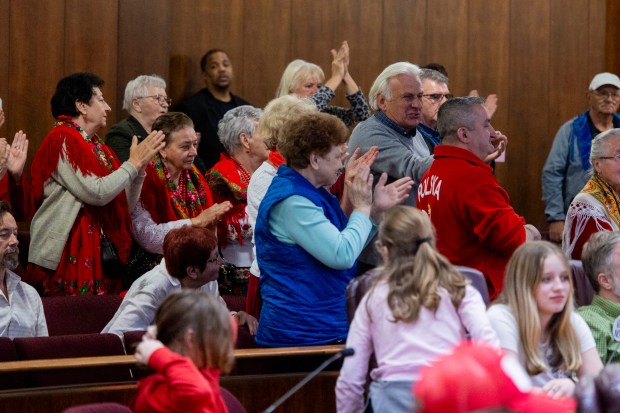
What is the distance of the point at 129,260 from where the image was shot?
196 inches

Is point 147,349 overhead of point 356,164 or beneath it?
beneath

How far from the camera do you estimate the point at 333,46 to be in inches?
281

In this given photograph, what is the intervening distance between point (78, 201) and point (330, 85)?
4.33 feet

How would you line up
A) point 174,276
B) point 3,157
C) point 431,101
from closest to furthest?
point 174,276, point 3,157, point 431,101

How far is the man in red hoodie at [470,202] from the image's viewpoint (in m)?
3.83

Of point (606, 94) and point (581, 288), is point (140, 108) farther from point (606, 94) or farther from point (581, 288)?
point (606, 94)

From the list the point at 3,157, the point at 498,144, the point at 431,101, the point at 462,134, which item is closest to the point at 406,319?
the point at 462,134

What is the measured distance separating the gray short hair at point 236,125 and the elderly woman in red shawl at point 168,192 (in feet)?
0.62

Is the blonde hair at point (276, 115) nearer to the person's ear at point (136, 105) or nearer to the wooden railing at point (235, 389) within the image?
the wooden railing at point (235, 389)

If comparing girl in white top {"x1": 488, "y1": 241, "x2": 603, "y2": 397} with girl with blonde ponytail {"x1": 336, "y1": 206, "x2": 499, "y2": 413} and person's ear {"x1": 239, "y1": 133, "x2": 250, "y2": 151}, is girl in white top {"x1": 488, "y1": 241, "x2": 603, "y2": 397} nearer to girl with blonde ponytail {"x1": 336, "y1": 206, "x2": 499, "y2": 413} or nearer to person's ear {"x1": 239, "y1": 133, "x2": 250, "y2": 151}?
girl with blonde ponytail {"x1": 336, "y1": 206, "x2": 499, "y2": 413}

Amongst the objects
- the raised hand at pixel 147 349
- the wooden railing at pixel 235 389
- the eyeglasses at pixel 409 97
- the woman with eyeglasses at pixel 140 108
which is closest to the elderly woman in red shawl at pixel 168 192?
the woman with eyeglasses at pixel 140 108

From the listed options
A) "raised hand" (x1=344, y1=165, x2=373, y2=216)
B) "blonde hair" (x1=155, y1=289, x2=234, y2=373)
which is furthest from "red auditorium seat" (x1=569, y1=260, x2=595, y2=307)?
"blonde hair" (x1=155, y1=289, x2=234, y2=373)

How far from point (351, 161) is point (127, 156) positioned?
178 cm

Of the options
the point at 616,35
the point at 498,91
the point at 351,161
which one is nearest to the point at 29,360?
the point at 351,161
